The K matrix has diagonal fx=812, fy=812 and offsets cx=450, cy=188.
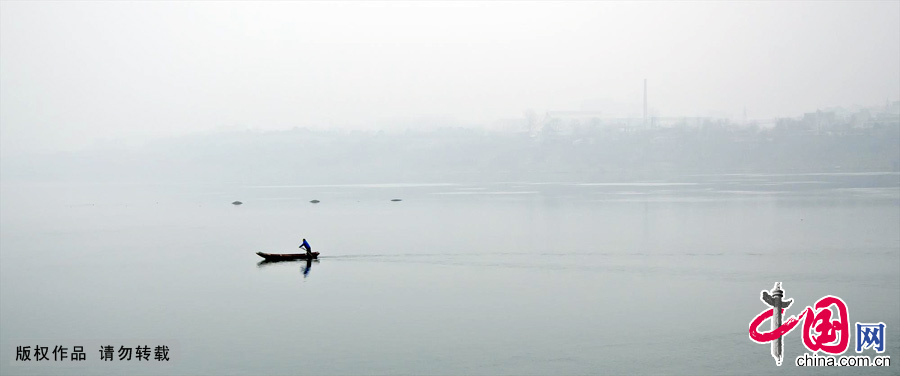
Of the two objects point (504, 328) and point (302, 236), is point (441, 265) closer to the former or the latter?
point (504, 328)

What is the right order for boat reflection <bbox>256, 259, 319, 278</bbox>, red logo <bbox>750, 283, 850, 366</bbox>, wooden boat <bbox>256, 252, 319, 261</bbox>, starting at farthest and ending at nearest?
1. wooden boat <bbox>256, 252, 319, 261</bbox>
2. boat reflection <bbox>256, 259, 319, 278</bbox>
3. red logo <bbox>750, 283, 850, 366</bbox>

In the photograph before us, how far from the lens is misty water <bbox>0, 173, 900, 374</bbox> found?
21.5 m

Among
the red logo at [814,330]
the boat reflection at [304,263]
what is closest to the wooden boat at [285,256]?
the boat reflection at [304,263]

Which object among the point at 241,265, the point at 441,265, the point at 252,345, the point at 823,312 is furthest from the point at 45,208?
the point at 823,312

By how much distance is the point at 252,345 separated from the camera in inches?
898

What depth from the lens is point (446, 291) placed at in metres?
31.6

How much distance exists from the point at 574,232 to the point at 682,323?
30566 mm

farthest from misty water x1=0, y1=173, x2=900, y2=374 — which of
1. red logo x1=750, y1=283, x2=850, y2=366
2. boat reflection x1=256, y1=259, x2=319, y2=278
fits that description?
boat reflection x1=256, y1=259, x2=319, y2=278

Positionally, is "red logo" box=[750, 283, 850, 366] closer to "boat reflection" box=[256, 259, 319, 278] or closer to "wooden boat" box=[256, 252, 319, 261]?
"boat reflection" box=[256, 259, 319, 278]

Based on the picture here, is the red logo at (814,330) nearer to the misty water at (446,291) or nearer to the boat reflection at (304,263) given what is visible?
the misty water at (446,291)

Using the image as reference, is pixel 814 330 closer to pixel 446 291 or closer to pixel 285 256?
pixel 446 291

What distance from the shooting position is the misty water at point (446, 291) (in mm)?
21453

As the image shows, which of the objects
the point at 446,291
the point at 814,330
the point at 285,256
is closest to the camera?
the point at 814,330

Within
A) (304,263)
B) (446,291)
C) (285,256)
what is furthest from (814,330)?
(285,256)
